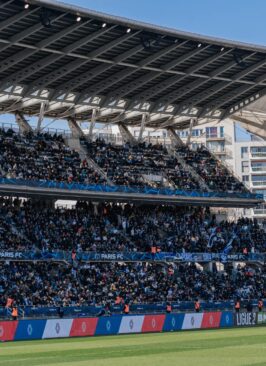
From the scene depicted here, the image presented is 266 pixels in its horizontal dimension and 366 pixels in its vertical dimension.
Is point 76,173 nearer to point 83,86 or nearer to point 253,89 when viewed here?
point 83,86

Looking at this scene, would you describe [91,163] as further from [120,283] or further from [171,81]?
[120,283]

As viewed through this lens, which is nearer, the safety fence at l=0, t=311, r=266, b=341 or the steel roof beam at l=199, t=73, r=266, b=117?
the safety fence at l=0, t=311, r=266, b=341

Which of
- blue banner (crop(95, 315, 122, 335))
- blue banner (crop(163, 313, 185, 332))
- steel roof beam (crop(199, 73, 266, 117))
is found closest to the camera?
blue banner (crop(95, 315, 122, 335))

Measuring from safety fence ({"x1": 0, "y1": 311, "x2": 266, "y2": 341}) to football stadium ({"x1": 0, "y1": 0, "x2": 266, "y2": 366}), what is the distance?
9cm

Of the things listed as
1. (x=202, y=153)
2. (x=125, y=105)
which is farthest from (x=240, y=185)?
(x=125, y=105)

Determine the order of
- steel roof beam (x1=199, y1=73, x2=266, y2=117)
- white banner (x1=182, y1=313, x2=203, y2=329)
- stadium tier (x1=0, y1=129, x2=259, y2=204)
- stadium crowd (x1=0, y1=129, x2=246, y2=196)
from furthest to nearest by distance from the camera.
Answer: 1. steel roof beam (x1=199, y1=73, x2=266, y2=117)
2. stadium crowd (x1=0, y1=129, x2=246, y2=196)
3. stadium tier (x1=0, y1=129, x2=259, y2=204)
4. white banner (x1=182, y1=313, x2=203, y2=329)

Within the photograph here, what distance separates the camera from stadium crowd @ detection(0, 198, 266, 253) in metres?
62.2

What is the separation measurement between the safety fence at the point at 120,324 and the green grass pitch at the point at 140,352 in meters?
1.72

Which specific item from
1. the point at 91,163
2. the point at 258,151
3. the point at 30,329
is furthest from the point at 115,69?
the point at 258,151

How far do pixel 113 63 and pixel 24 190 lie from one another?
469 inches

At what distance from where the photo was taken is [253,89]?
249 feet

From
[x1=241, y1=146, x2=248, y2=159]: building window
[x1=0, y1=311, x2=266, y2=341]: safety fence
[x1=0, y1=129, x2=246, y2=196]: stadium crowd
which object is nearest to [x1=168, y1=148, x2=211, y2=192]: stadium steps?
[x1=0, y1=129, x2=246, y2=196]: stadium crowd

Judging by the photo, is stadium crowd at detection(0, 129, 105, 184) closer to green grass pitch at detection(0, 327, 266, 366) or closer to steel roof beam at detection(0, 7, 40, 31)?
steel roof beam at detection(0, 7, 40, 31)

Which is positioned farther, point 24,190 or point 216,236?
point 216,236
